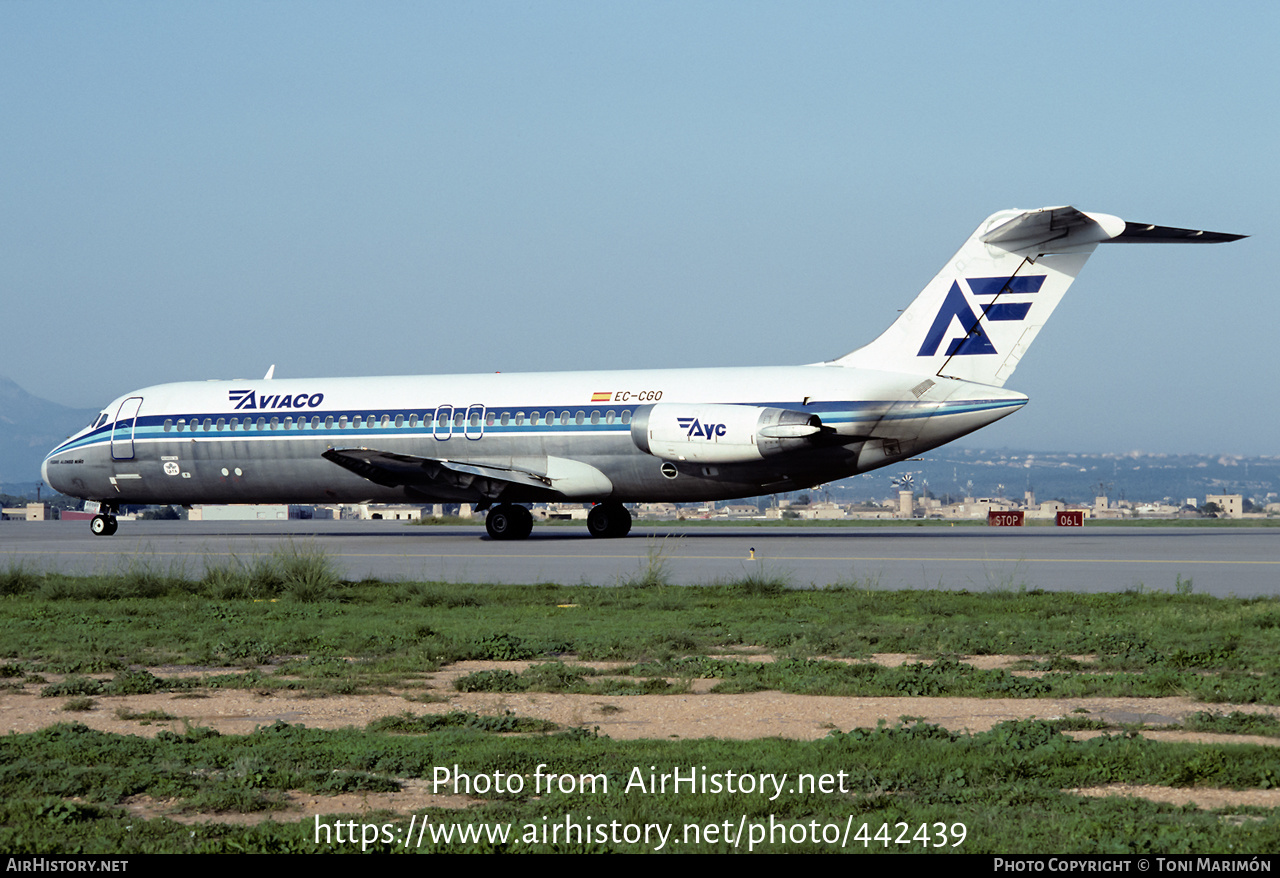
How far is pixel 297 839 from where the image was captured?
5.45 meters

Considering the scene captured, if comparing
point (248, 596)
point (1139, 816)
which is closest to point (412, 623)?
point (248, 596)

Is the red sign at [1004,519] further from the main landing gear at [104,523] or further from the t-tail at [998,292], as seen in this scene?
the main landing gear at [104,523]

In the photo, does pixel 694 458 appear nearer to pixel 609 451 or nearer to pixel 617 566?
pixel 609 451

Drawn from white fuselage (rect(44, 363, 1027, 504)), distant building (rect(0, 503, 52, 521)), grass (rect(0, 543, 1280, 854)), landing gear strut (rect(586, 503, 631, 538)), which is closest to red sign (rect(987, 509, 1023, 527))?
landing gear strut (rect(586, 503, 631, 538))

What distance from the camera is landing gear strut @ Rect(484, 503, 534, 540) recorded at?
103ft

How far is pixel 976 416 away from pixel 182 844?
911 inches

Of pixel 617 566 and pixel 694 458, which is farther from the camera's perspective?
pixel 694 458

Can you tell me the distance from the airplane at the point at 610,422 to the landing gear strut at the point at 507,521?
59 mm

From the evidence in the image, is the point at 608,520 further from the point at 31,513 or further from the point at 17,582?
the point at 31,513

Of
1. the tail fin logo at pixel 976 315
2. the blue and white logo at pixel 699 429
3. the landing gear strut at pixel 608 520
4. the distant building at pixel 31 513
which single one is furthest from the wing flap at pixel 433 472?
the distant building at pixel 31 513

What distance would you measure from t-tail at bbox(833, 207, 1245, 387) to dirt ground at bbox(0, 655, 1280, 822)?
60.3 ft

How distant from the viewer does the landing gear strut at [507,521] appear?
1237 inches

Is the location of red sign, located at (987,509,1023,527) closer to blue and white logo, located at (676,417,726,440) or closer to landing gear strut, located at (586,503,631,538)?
landing gear strut, located at (586,503,631,538)

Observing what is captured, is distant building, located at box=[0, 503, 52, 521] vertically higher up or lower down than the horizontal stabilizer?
lower down
